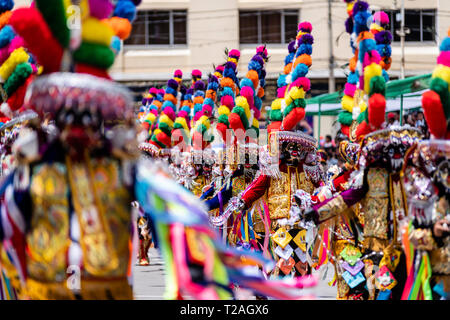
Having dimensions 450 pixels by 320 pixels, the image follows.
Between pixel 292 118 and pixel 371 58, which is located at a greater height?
pixel 371 58

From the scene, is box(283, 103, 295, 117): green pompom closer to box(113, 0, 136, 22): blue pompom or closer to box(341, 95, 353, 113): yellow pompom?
box(341, 95, 353, 113): yellow pompom

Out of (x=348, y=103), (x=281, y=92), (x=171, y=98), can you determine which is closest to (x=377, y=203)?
(x=348, y=103)

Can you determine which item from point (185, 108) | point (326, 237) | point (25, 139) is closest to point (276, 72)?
point (185, 108)

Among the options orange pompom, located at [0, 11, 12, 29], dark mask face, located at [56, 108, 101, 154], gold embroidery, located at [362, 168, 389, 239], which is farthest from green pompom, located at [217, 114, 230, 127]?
dark mask face, located at [56, 108, 101, 154]

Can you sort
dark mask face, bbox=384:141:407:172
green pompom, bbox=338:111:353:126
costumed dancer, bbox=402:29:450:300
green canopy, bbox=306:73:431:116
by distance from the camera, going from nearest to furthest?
costumed dancer, bbox=402:29:450:300, dark mask face, bbox=384:141:407:172, green pompom, bbox=338:111:353:126, green canopy, bbox=306:73:431:116

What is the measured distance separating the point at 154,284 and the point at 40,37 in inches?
270

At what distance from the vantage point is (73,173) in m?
4.18

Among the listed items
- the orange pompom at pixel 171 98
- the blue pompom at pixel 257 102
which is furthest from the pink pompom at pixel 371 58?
the orange pompom at pixel 171 98

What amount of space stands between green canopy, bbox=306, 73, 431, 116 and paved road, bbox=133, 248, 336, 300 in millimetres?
2673

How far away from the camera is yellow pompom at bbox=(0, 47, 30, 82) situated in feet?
19.5

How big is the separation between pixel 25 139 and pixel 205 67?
23843mm

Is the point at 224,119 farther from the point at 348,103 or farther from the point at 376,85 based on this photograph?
the point at 376,85
